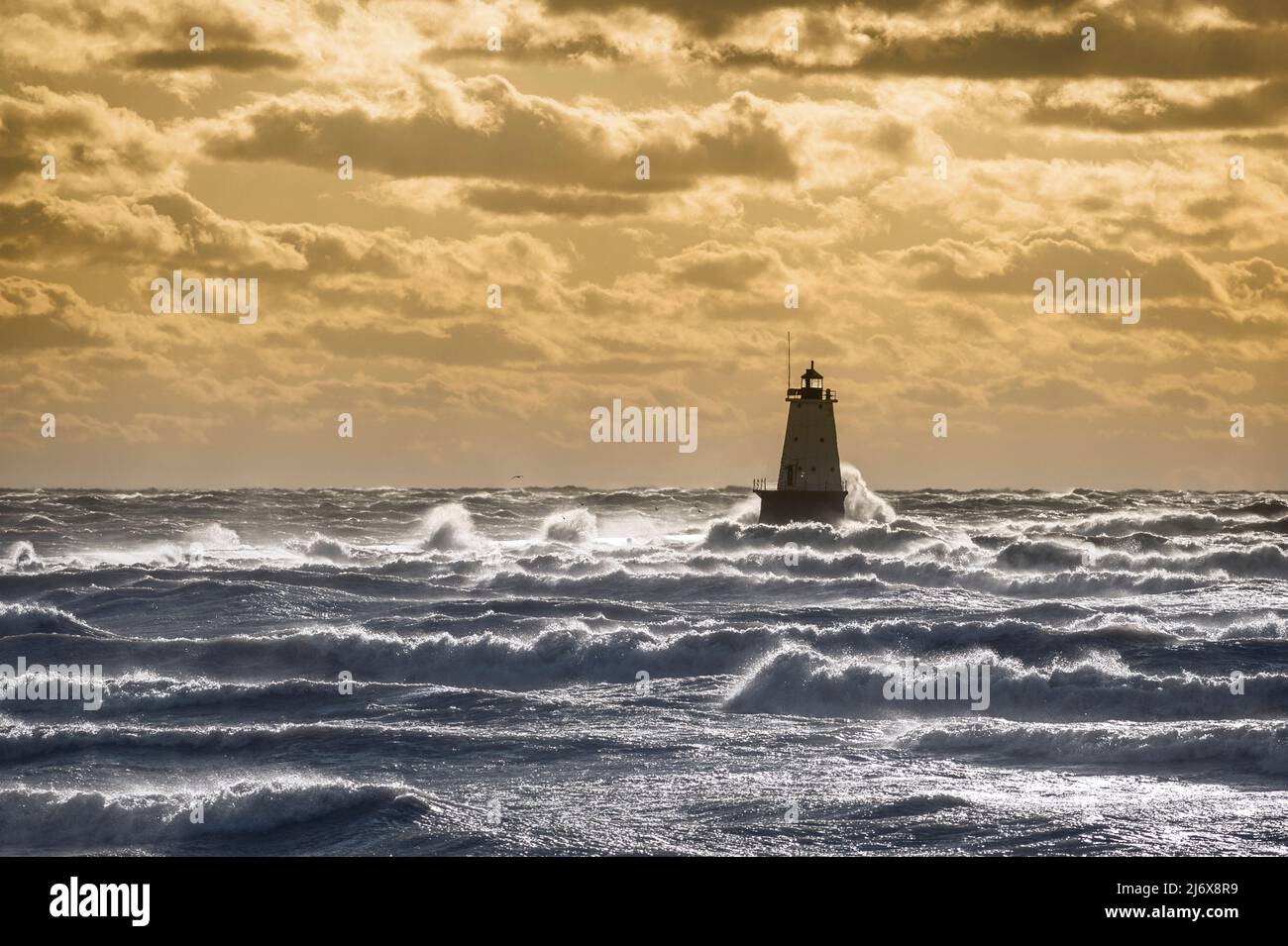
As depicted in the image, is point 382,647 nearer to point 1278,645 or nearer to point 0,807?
point 0,807

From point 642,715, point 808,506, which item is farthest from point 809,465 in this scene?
point 642,715

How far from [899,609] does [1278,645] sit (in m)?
8.75

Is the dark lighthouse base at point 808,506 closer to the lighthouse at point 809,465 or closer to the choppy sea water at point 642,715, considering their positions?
the lighthouse at point 809,465

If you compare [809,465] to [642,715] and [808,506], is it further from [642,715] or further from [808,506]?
[642,715]

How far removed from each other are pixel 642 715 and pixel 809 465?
114ft

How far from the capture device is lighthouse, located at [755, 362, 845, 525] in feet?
172

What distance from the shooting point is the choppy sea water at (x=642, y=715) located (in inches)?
523

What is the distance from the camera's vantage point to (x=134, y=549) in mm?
53562

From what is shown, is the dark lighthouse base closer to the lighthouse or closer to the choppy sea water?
the lighthouse

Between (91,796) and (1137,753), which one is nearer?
(91,796)

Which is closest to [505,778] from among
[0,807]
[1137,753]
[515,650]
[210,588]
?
[0,807]

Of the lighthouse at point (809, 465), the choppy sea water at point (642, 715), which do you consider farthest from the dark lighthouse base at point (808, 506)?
the choppy sea water at point (642, 715)

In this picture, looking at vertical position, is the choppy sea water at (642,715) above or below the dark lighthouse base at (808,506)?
below

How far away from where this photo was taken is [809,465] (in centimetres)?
5331
